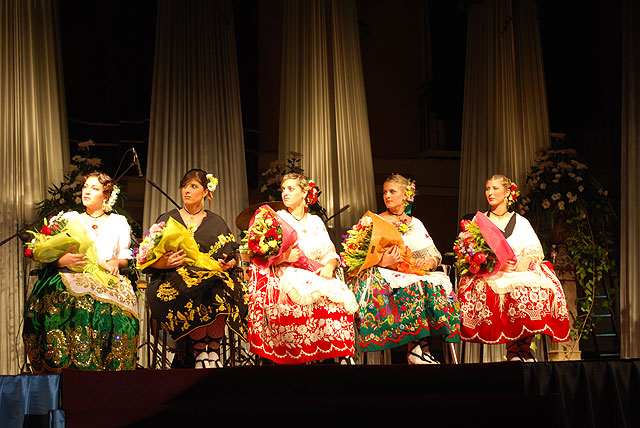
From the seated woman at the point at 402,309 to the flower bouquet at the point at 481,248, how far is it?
272 millimetres

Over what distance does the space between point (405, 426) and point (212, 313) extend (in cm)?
168

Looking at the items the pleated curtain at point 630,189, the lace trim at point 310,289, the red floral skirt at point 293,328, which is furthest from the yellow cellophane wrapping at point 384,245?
the pleated curtain at point 630,189

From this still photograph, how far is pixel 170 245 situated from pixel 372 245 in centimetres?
129

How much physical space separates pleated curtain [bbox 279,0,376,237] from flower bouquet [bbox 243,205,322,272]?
5.45 ft

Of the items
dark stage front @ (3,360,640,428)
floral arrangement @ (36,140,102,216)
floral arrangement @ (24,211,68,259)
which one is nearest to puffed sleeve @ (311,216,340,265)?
dark stage front @ (3,360,640,428)

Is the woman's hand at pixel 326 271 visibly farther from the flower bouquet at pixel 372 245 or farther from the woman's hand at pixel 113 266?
the woman's hand at pixel 113 266

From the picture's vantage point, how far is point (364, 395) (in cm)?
363

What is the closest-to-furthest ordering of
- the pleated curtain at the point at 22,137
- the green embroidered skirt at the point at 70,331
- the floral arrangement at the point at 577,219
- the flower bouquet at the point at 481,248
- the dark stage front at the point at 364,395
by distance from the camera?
the dark stage front at the point at 364,395, the green embroidered skirt at the point at 70,331, the flower bouquet at the point at 481,248, the pleated curtain at the point at 22,137, the floral arrangement at the point at 577,219

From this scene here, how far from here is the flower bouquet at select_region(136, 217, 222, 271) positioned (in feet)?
15.1

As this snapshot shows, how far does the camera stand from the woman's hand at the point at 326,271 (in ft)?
16.0

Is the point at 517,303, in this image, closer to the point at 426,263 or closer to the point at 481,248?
the point at 481,248

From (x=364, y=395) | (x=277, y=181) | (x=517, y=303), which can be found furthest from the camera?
(x=277, y=181)

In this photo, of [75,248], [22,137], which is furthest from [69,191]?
[75,248]

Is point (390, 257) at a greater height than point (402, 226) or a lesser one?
lesser
